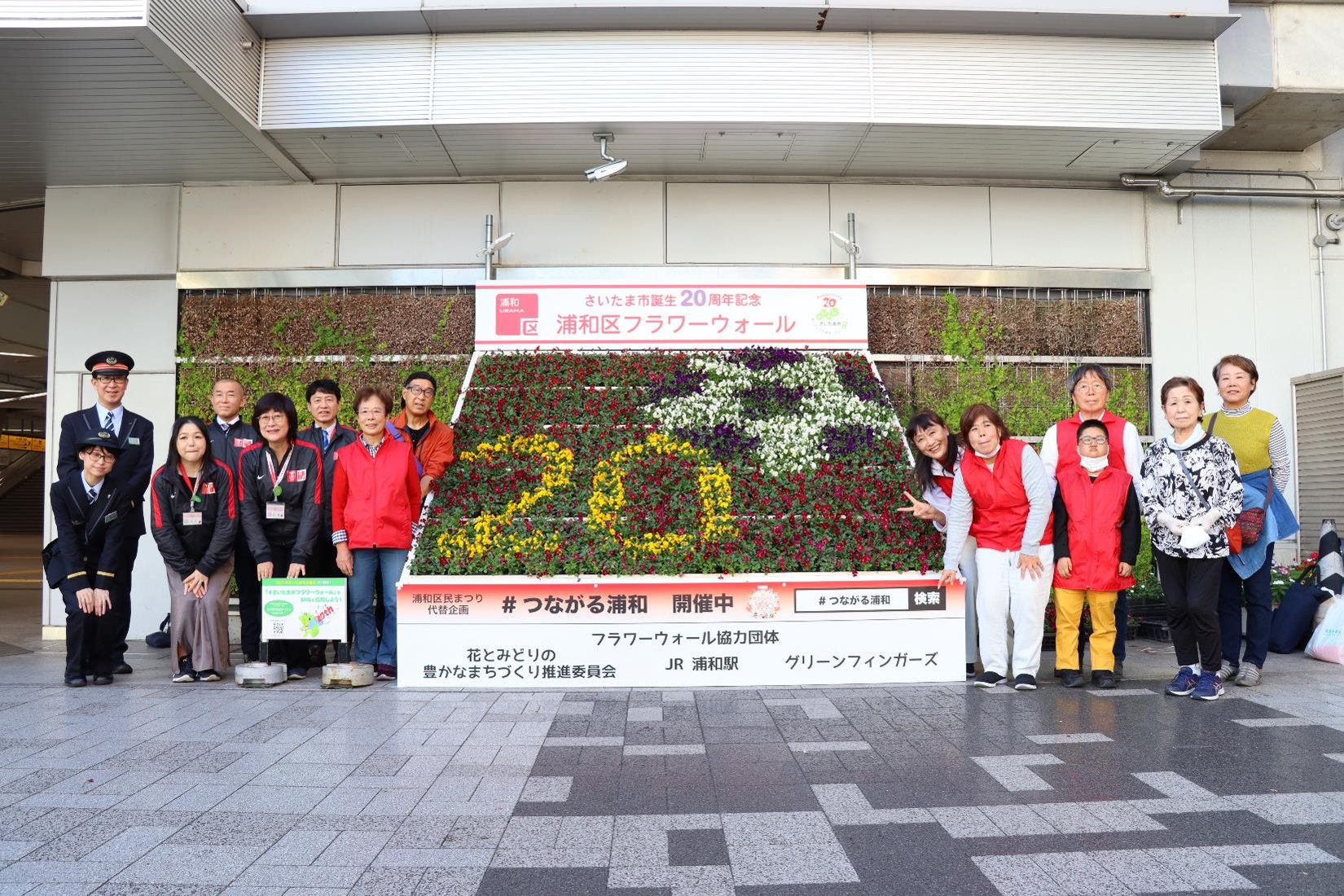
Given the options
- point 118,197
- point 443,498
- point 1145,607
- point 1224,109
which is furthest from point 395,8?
point 1145,607

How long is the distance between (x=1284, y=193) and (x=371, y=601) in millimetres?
9419

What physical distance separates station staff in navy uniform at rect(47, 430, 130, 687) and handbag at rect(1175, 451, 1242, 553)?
22.8 feet

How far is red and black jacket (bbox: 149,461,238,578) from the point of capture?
6012 millimetres

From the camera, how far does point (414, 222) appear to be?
29.3 ft

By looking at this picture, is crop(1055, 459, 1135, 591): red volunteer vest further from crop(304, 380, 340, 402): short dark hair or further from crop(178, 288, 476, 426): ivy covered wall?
crop(178, 288, 476, 426): ivy covered wall

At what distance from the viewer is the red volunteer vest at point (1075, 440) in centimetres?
575

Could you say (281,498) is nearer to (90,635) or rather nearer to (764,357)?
(90,635)

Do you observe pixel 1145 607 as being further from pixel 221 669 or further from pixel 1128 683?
pixel 221 669

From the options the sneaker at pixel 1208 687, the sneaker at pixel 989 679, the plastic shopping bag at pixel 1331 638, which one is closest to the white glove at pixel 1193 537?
the sneaker at pixel 1208 687

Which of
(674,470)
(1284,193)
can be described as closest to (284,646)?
(674,470)

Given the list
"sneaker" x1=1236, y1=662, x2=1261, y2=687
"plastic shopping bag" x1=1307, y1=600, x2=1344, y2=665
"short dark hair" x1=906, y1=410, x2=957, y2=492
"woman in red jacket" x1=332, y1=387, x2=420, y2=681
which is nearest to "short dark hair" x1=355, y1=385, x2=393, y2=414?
"woman in red jacket" x1=332, y1=387, x2=420, y2=681

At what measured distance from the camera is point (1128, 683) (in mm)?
5836

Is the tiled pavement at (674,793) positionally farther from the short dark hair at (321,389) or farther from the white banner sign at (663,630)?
the short dark hair at (321,389)

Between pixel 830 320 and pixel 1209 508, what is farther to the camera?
pixel 830 320
